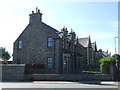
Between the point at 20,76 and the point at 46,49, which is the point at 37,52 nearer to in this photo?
the point at 46,49

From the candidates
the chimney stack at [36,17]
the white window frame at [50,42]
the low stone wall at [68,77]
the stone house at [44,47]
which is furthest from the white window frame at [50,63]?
the chimney stack at [36,17]

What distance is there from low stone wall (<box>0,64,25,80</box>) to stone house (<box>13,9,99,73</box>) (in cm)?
547

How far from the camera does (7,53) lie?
209ft

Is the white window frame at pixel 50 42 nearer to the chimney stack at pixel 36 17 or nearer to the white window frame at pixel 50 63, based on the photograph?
the white window frame at pixel 50 63

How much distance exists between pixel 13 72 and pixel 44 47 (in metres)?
8.38

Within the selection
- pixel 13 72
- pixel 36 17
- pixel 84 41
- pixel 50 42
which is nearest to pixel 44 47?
pixel 50 42

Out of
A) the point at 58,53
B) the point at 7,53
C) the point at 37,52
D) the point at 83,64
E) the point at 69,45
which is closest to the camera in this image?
the point at 58,53

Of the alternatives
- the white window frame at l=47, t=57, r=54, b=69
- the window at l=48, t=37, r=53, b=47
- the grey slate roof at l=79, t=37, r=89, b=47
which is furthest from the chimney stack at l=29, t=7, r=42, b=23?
the grey slate roof at l=79, t=37, r=89, b=47

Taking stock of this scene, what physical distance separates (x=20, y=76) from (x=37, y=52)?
8299mm

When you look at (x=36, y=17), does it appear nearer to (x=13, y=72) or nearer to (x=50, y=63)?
(x=50, y=63)

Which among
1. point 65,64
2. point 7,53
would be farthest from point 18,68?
point 7,53

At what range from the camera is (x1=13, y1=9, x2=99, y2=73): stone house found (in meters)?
27.5

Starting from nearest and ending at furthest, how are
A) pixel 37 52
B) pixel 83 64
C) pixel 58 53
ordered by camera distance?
pixel 58 53
pixel 37 52
pixel 83 64

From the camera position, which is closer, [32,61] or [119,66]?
[119,66]
